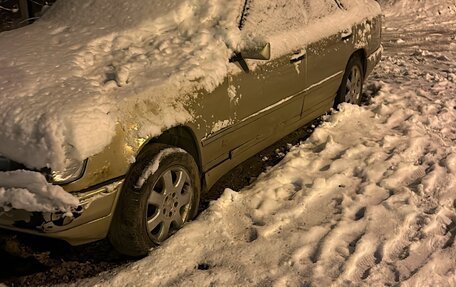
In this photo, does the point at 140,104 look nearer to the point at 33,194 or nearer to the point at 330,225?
the point at 33,194

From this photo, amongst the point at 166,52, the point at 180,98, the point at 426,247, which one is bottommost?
the point at 426,247

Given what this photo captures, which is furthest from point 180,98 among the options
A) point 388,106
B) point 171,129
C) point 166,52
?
point 388,106

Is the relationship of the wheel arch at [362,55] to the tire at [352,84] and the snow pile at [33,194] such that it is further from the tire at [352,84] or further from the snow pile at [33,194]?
the snow pile at [33,194]

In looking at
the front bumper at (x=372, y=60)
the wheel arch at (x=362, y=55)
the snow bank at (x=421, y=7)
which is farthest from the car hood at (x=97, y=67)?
the snow bank at (x=421, y=7)

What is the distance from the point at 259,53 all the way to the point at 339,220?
4.23 ft

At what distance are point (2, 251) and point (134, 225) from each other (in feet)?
3.31

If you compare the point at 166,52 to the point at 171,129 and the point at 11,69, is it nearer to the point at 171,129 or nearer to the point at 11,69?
the point at 171,129

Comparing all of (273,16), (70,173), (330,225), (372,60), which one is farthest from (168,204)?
(372,60)

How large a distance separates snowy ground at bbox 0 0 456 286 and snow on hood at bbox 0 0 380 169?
834 mm

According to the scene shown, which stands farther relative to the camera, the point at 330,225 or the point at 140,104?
the point at 330,225

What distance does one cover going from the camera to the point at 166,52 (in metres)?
3.51

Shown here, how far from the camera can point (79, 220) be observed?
2.73m

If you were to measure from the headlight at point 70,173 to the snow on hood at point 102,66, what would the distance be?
0.04 meters

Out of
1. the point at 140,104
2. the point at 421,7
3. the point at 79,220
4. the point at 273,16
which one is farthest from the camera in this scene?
the point at 421,7
